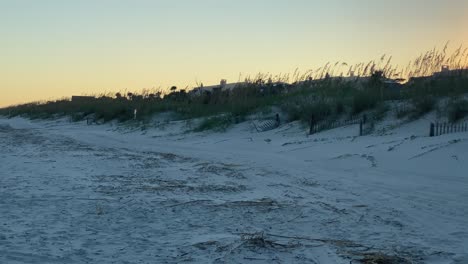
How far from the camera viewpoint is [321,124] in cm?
1491

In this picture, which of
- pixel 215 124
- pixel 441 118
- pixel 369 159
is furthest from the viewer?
pixel 215 124

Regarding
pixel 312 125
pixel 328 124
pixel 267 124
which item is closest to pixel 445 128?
pixel 328 124

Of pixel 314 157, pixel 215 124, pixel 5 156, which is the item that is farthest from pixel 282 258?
pixel 215 124

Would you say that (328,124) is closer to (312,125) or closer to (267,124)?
(312,125)

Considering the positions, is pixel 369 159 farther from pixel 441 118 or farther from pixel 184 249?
pixel 184 249

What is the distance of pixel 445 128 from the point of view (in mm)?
11477

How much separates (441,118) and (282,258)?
30.2 ft

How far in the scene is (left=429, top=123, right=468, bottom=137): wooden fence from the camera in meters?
11.1

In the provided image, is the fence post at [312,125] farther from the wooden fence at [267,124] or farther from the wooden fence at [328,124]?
the wooden fence at [267,124]

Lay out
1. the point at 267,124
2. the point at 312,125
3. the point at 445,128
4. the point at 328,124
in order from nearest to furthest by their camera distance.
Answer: the point at 445,128, the point at 328,124, the point at 312,125, the point at 267,124

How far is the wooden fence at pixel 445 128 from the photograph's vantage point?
36.3 feet

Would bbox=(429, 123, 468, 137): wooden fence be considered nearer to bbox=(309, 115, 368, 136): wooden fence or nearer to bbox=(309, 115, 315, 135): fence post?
bbox=(309, 115, 368, 136): wooden fence

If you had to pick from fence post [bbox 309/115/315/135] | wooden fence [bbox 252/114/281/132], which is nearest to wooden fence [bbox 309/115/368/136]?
fence post [bbox 309/115/315/135]

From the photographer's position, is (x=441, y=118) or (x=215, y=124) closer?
(x=441, y=118)
